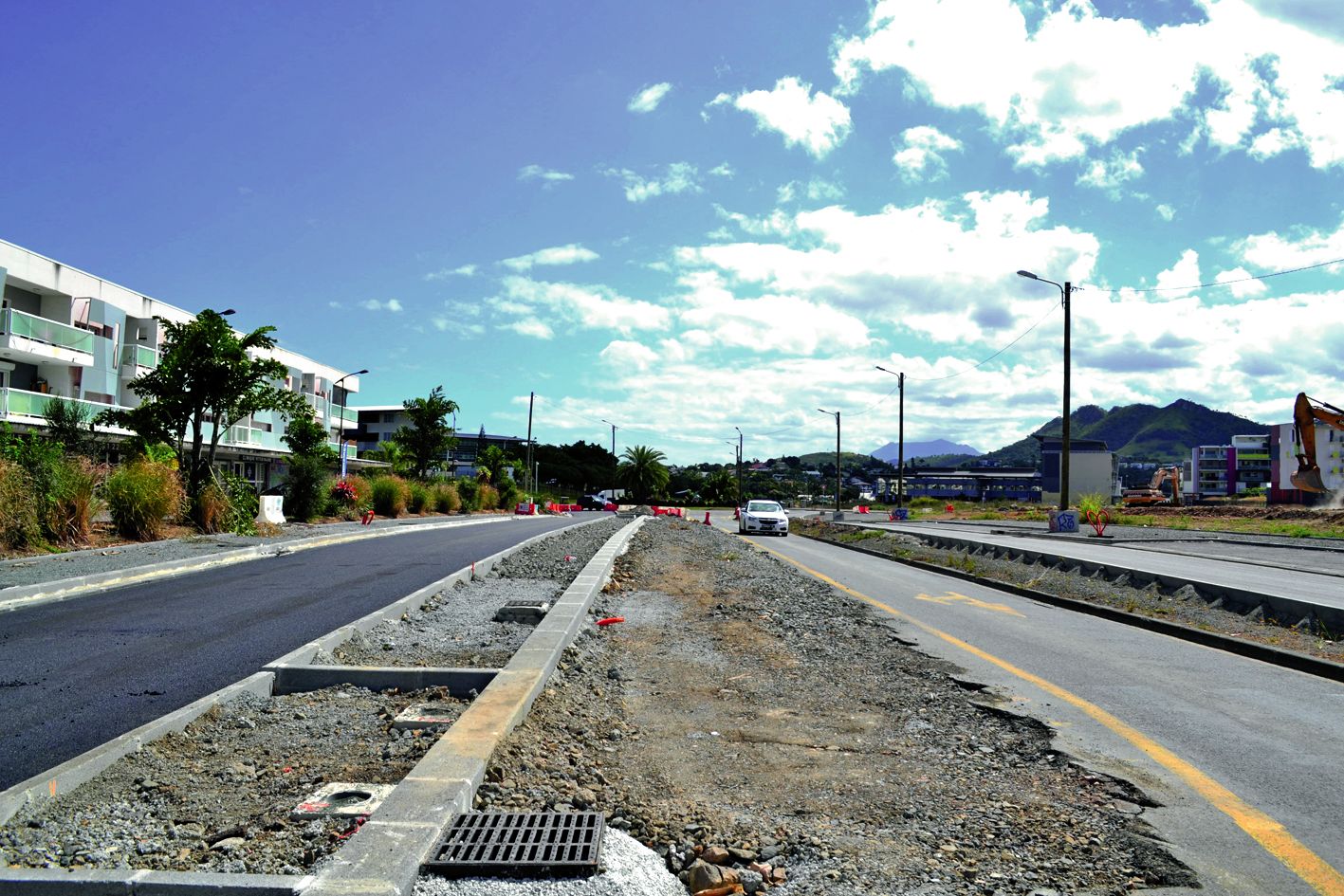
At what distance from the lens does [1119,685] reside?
25.4 feet

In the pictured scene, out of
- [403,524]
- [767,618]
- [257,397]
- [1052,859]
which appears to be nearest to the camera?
[1052,859]

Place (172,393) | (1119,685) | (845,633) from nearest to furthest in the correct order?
(1119,685), (845,633), (172,393)

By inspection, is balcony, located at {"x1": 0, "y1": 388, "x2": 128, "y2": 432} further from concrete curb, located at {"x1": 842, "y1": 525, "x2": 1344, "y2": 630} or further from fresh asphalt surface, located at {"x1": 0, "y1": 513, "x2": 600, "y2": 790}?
concrete curb, located at {"x1": 842, "y1": 525, "x2": 1344, "y2": 630}

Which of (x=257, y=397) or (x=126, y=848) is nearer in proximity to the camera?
(x=126, y=848)

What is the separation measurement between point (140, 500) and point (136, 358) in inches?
1101

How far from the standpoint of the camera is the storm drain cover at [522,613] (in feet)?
34.2

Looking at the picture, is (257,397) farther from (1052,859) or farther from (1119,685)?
(1052,859)

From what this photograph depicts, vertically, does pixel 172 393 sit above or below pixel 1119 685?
above

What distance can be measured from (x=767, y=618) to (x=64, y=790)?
8.05 m

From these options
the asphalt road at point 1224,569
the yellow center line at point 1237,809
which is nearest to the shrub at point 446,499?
the asphalt road at point 1224,569

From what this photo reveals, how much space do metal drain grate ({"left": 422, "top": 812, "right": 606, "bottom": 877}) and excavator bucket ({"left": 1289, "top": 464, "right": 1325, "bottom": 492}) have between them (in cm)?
5958

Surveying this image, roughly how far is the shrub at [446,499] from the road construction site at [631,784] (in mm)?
37625

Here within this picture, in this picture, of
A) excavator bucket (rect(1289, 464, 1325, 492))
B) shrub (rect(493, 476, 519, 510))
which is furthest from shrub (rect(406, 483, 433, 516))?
excavator bucket (rect(1289, 464, 1325, 492))

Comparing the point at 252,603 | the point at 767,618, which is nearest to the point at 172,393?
the point at 252,603
